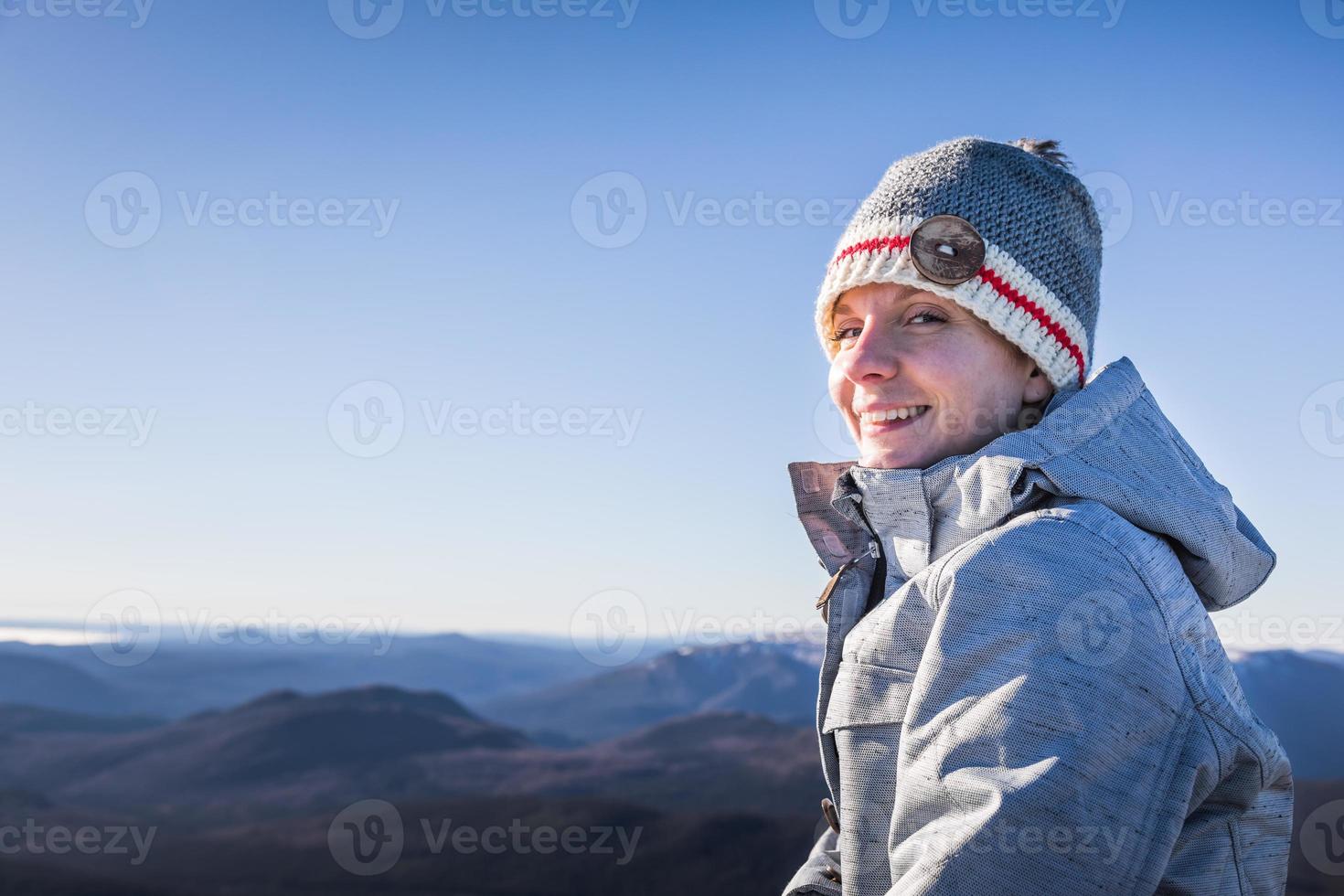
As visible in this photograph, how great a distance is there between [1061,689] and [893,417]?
84cm

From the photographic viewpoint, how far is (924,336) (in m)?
2.16

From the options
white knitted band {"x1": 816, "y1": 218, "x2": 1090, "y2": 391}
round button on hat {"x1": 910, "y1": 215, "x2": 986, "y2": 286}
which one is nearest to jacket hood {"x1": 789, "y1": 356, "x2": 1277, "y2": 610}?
white knitted band {"x1": 816, "y1": 218, "x2": 1090, "y2": 391}

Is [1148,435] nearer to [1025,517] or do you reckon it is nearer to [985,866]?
[1025,517]

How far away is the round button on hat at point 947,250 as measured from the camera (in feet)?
6.86

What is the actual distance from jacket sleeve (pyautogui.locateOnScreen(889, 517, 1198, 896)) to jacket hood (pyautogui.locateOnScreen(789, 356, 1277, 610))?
170mm

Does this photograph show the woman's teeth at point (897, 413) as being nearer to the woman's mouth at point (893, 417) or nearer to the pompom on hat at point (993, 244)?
the woman's mouth at point (893, 417)

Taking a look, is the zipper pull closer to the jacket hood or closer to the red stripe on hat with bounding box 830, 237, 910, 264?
the jacket hood

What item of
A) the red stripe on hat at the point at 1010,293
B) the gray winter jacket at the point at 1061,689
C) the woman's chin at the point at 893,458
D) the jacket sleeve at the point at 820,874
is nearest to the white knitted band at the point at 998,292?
the red stripe on hat at the point at 1010,293

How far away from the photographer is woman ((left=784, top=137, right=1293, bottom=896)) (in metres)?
1.44

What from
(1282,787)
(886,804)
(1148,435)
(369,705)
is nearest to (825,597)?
(886,804)

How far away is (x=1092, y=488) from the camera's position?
174cm

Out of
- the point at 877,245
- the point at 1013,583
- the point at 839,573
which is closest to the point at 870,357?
the point at 877,245

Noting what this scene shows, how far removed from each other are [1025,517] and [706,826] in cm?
968

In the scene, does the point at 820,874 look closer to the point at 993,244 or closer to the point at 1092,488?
the point at 1092,488
